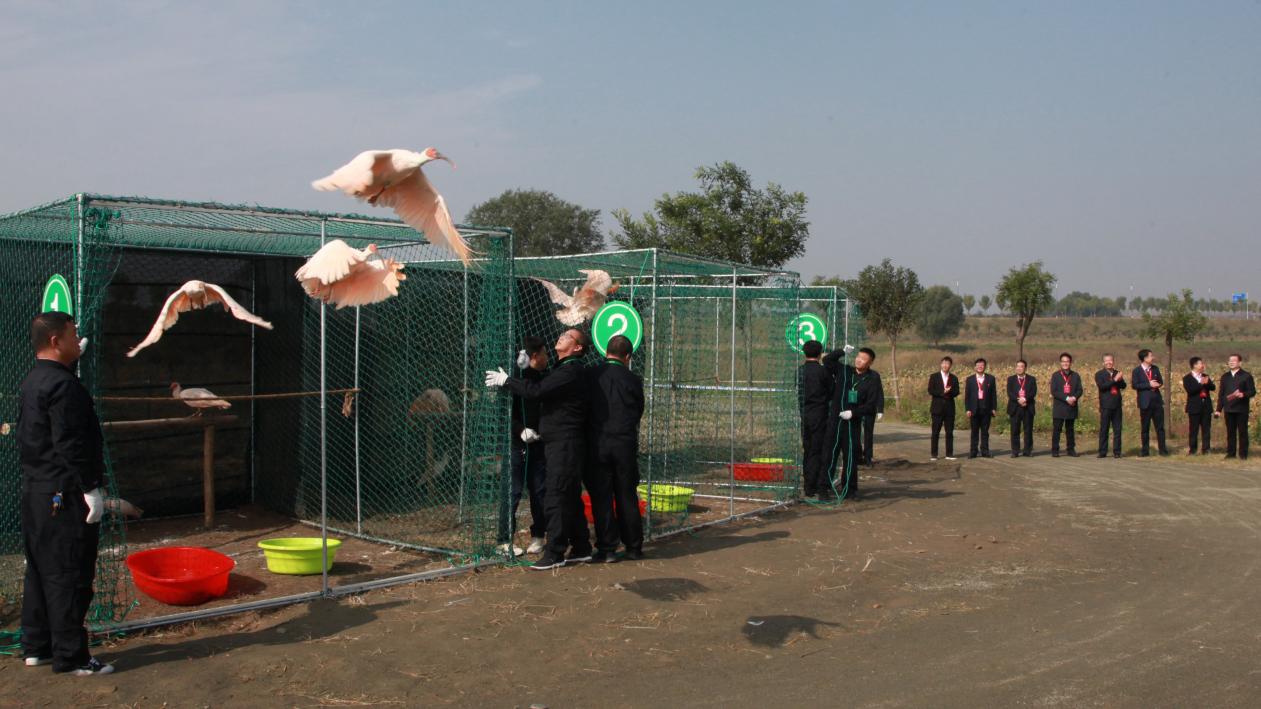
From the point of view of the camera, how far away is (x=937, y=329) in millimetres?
69562

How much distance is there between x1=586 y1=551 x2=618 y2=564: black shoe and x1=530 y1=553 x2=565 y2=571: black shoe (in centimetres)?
34

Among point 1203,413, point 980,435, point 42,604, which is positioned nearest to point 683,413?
point 42,604

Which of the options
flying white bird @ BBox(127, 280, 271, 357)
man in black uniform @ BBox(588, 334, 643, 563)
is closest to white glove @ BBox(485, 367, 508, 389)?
man in black uniform @ BBox(588, 334, 643, 563)

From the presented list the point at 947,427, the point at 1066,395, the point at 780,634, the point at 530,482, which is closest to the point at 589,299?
the point at 530,482

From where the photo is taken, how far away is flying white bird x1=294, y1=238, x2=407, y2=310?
5684 millimetres

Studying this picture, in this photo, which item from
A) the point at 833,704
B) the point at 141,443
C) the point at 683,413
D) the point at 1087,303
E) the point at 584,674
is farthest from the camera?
the point at 1087,303

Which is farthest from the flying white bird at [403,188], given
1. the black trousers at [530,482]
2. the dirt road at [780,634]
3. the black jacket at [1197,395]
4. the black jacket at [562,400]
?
the black jacket at [1197,395]

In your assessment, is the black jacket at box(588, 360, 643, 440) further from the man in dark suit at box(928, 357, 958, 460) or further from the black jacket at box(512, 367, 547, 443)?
the man in dark suit at box(928, 357, 958, 460)

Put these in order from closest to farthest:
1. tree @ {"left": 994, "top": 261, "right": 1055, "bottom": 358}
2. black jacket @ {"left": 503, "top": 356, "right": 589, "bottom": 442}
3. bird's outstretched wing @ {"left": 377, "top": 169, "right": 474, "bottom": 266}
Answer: bird's outstretched wing @ {"left": 377, "top": 169, "right": 474, "bottom": 266}, black jacket @ {"left": 503, "top": 356, "right": 589, "bottom": 442}, tree @ {"left": 994, "top": 261, "right": 1055, "bottom": 358}

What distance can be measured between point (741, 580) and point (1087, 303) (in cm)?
11756

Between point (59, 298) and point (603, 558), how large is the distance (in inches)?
173

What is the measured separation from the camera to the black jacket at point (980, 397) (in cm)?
1592

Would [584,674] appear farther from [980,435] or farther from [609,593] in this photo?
[980,435]

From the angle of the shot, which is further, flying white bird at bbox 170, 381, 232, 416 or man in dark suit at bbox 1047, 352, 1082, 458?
man in dark suit at bbox 1047, 352, 1082, 458
